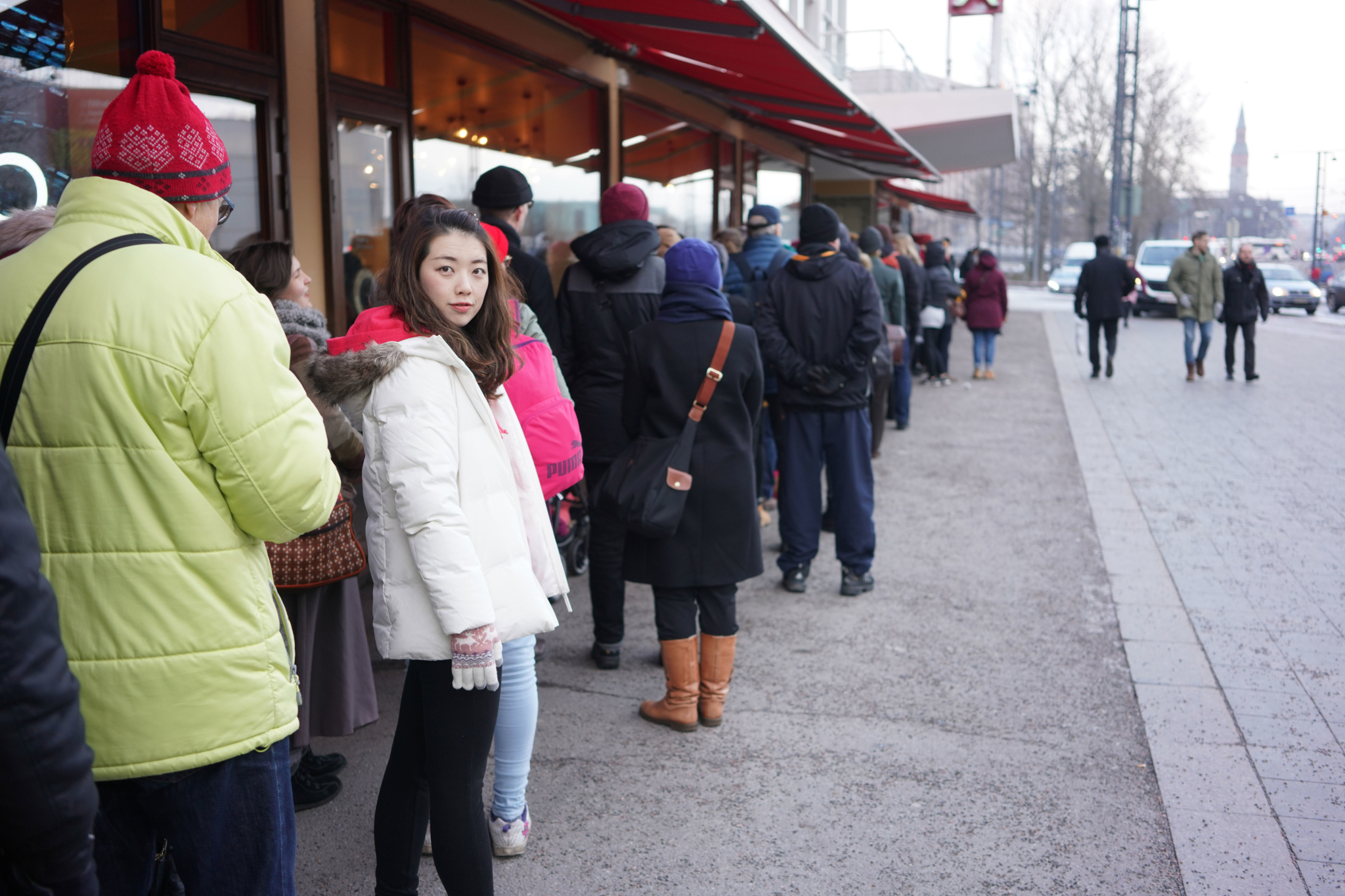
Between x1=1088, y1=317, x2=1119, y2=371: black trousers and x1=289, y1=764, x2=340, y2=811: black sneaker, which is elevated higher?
x1=1088, y1=317, x2=1119, y2=371: black trousers

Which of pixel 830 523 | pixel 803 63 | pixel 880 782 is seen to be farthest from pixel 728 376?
pixel 803 63

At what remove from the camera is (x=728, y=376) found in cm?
414

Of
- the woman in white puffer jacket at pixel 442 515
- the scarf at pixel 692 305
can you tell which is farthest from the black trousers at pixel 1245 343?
the woman in white puffer jacket at pixel 442 515

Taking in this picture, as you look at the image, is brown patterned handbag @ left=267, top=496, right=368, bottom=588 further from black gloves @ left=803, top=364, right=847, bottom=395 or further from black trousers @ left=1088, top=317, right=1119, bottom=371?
black trousers @ left=1088, top=317, right=1119, bottom=371

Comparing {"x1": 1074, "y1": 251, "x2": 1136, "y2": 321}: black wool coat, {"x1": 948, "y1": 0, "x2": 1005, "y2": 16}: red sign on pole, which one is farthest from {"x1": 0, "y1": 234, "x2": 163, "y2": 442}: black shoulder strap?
{"x1": 948, "y1": 0, "x2": 1005, "y2": 16}: red sign on pole

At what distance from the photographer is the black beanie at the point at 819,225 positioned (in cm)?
579

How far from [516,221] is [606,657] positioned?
73.6 inches

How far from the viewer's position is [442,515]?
2404 millimetres

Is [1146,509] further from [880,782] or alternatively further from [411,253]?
[411,253]

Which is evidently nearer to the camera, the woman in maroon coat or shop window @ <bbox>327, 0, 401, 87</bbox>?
shop window @ <bbox>327, 0, 401, 87</bbox>

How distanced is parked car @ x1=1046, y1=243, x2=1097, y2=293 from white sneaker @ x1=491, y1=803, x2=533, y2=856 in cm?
3580

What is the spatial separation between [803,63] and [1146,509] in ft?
12.4

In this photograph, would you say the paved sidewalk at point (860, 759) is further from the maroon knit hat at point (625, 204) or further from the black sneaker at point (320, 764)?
the maroon knit hat at point (625, 204)

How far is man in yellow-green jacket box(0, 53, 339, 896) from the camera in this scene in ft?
5.72
